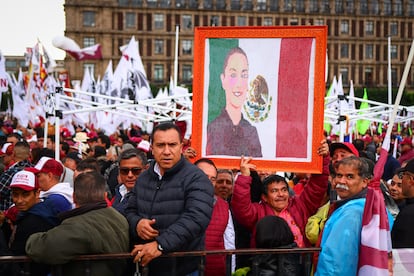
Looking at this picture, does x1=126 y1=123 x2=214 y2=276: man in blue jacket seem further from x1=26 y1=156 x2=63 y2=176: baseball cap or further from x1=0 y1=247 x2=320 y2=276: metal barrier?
x1=26 y1=156 x2=63 y2=176: baseball cap

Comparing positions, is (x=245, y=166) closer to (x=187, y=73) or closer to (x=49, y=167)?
(x=49, y=167)

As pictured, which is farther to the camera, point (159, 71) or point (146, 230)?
point (159, 71)

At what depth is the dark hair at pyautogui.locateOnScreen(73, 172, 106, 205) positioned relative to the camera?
361 cm

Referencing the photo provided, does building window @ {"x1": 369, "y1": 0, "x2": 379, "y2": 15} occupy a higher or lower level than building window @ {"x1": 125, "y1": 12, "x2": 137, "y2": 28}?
higher

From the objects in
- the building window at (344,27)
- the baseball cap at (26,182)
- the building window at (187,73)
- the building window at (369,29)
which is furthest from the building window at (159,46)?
the baseball cap at (26,182)

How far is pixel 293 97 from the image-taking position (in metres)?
4.38

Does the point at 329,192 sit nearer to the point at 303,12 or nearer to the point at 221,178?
the point at 221,178

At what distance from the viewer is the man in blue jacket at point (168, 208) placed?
11.3ft

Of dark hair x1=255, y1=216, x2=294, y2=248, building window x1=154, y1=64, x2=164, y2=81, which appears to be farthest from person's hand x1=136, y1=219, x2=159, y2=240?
building window x1=154, y1=64, x2=164, y2=81

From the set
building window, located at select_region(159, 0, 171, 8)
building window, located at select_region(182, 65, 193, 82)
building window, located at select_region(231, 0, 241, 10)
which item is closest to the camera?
building window, located at select_region(159, 0, 171, 8)

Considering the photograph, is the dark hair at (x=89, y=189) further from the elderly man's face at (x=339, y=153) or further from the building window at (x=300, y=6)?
the building window at (x=300, y=6)

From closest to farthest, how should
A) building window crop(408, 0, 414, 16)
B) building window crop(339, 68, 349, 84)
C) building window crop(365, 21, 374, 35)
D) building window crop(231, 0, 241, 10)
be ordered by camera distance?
building window crop(231, 0, 241, 10)
building window crop(339, 68, 349, 84)
building window crop(365, 21, 374, 35)
building window crop(408, 0, 414, 16)

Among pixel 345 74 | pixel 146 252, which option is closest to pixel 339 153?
pixel 146 252

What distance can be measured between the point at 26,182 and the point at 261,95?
6.25ft
